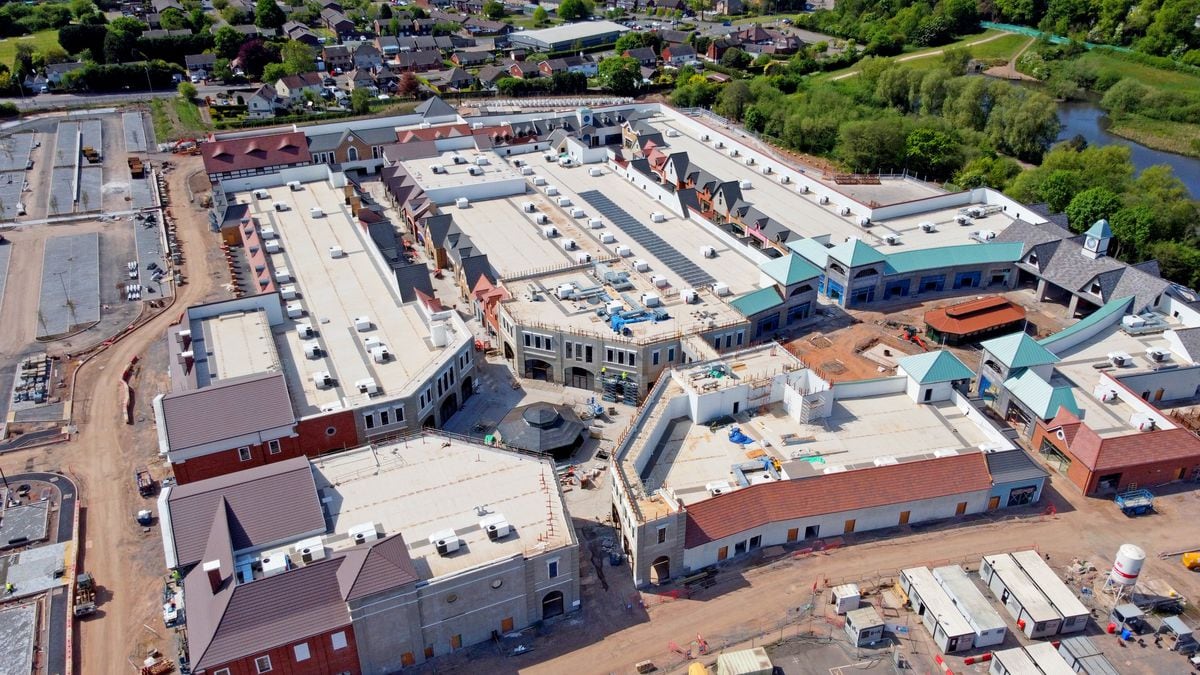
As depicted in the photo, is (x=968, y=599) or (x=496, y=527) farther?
(x=968, y=599)

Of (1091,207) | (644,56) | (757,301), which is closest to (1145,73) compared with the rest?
→ (644,56)

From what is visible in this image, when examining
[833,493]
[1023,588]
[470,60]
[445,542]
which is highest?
[470,60]

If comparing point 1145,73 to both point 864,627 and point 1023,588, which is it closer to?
point 1023,588

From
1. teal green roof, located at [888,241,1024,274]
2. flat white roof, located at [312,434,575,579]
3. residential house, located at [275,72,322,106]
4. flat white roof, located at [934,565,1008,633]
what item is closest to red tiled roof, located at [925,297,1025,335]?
teal green roof, located at [888,241,1024,274]

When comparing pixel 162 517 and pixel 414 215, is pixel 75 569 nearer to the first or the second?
pixel 162 517

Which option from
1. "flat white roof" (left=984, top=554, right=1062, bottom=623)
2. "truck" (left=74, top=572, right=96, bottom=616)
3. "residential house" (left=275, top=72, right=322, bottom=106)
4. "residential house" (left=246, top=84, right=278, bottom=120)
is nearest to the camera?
"flat white roof" (left=984, top=554, right=1062, bottom=623)

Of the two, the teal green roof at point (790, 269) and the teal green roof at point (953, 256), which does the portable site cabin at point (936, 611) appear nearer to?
the teal green roof at point (790, 269)

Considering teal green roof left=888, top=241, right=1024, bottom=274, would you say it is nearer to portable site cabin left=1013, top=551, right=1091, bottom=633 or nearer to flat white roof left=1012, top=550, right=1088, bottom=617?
flat white roof left=1012, top=550, right=1088, bottom=617

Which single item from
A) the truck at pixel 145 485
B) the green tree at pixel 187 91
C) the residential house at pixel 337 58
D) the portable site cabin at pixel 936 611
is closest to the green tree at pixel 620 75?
the residential house at pixel 337 58

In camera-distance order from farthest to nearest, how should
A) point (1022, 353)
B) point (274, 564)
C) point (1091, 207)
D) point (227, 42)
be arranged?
point (227, 42) < point (1091, 207) < point (1022, 353) < point (274, 564)
